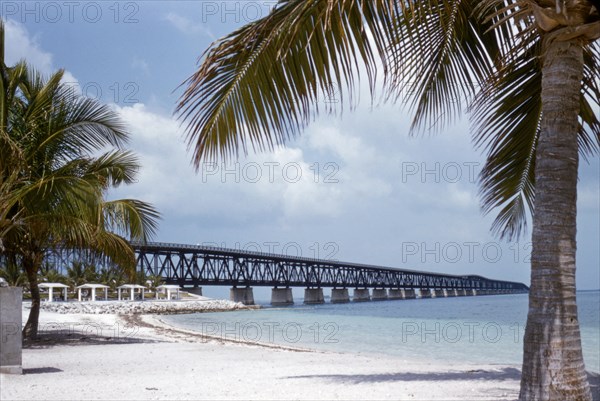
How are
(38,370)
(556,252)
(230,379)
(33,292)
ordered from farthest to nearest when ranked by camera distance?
(33,292) → (38,370) → (230,379) → (556,252)

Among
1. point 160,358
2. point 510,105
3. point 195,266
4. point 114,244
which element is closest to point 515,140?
point 510,105

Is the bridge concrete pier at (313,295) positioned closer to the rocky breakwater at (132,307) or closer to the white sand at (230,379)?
the rocky breakwater at (132,307)

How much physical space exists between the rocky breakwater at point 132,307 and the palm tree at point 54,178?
20.6 metres

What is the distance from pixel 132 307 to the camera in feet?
138

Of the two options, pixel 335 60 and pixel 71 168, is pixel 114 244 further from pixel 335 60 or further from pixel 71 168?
pixel 335 60

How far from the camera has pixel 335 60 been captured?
16.0ft

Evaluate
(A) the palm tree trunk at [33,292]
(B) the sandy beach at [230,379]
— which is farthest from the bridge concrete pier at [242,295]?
(B) the sandy beach at [230,379]

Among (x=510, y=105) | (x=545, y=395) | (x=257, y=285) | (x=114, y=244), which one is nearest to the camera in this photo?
(x=545, y=395)

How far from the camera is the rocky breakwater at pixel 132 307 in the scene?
115 feet

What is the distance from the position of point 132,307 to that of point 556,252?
40.6m

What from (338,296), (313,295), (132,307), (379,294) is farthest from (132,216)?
(379,294)

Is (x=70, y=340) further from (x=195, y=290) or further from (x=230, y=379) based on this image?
(x=195, y=290)

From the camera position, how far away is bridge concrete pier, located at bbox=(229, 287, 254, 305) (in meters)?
89.0

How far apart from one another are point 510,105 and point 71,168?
342 inches
